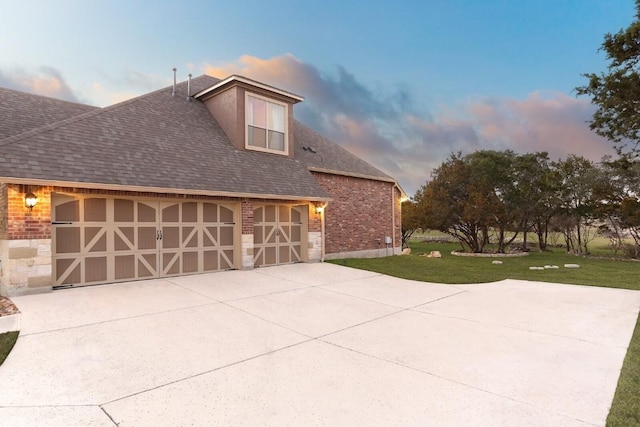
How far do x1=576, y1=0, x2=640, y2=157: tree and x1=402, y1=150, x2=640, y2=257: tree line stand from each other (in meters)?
6.51

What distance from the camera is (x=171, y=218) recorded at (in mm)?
9742

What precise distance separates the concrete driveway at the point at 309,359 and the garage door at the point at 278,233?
4.12 m

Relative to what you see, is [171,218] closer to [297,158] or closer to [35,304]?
[35,304]

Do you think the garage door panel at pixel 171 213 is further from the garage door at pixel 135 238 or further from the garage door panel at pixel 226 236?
the garage door panel at pixel 226 236

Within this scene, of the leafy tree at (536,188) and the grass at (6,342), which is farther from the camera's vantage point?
the leafy tree at (536,188)

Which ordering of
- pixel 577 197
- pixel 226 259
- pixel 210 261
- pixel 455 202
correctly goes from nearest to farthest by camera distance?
pixel 210 261 → pixel 226 259 → pixel 577 197 → pixel 455 202

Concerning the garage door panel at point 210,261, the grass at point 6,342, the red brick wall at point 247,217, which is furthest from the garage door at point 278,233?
the grass at point 6,342

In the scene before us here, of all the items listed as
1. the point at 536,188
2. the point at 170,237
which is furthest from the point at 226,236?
the point at 536,188

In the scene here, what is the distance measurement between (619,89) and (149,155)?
16608 mm

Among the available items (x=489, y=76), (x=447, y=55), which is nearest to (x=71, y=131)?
(x=447, y=55)

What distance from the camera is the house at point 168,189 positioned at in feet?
24.9

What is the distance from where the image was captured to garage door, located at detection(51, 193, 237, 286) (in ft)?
26.7

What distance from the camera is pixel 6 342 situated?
15.2ft

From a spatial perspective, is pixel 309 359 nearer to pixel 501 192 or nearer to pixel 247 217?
pixel 247 217
